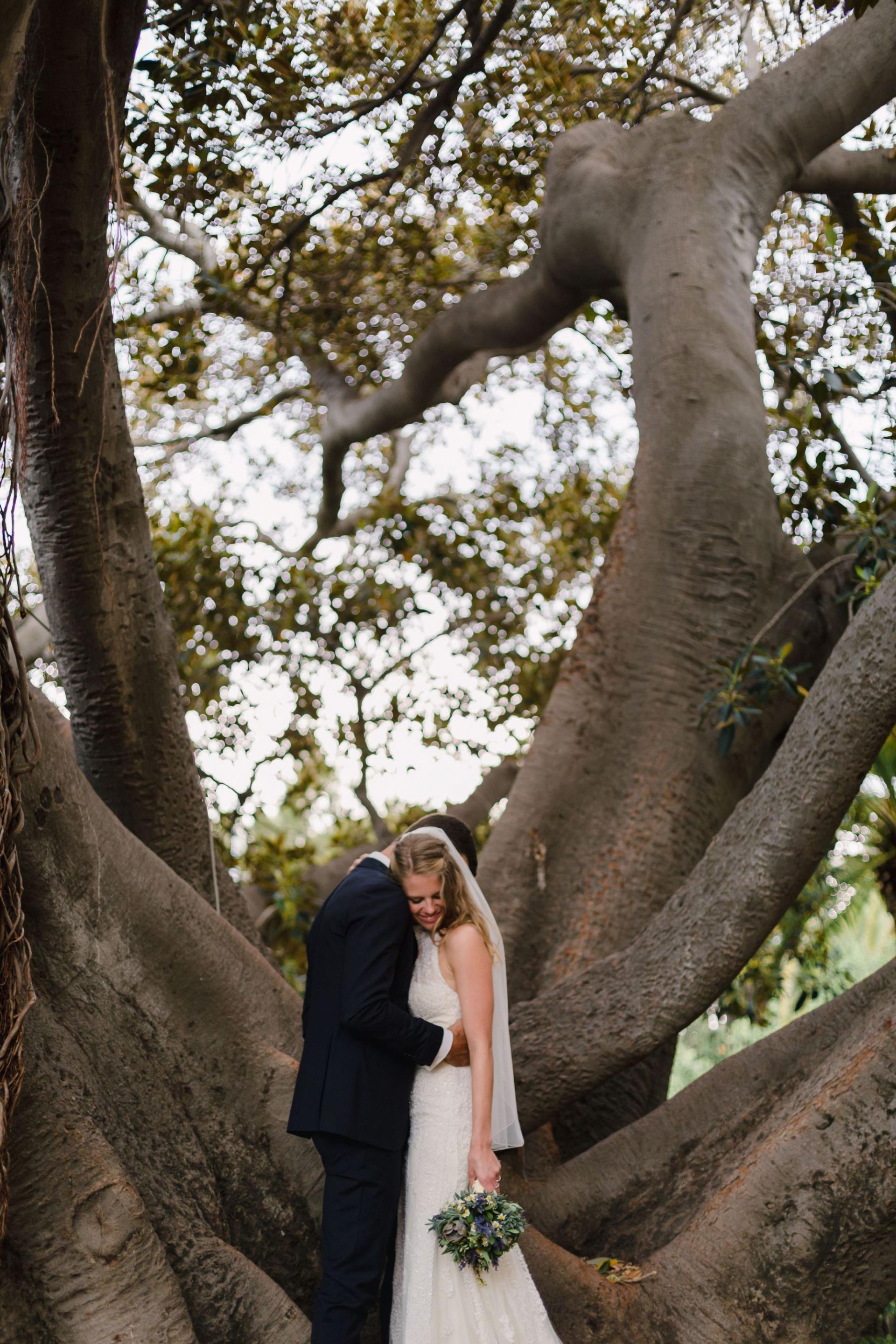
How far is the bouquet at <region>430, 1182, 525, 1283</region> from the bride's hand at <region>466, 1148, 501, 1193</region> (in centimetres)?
6

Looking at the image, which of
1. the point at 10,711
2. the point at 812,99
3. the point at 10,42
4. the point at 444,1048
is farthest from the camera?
the point at 812,99

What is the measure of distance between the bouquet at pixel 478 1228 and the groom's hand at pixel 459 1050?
0.37 meters

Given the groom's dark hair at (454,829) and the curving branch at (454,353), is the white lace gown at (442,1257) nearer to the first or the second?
the groom's dark hair at (454,829)

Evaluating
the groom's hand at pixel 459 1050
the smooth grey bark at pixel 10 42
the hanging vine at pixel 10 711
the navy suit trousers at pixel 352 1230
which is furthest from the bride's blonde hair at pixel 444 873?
the smooth grey bark at pixel 10 42

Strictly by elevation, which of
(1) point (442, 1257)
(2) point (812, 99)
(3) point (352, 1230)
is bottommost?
(1) point (442, 1257)

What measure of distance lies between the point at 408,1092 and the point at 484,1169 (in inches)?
12.2

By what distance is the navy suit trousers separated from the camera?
3.02m

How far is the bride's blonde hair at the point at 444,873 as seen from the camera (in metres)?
3.47

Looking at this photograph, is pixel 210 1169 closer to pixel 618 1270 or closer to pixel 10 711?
pixel 618 1270

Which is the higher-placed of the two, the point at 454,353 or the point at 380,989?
the point at 454,353

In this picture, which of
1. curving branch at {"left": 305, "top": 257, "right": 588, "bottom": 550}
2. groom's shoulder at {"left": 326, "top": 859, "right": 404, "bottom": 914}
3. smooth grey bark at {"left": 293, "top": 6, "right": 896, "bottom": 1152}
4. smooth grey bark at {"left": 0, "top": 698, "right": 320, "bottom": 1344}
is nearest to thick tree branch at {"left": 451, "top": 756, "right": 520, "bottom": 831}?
smooth grey bark at {"left": 293, "top": 6, "right": 896, "bottom": 1152}

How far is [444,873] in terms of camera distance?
3.48 meters

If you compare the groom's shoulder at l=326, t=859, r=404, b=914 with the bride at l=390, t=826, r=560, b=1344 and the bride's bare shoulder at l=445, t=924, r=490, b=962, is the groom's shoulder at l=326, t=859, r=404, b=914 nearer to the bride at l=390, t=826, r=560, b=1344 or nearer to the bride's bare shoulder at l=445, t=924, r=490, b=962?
the bride at l=390, t=826, r=560, b=1344

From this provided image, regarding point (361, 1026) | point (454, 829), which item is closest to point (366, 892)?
point (361, 1026)
